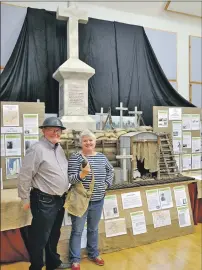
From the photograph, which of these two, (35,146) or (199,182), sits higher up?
(35,146)

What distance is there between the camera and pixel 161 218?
2426mm

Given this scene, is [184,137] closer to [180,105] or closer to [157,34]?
[180,105]

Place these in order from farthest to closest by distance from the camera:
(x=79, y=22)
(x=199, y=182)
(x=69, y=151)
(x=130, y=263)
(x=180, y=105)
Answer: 1. (x=180, y=105)
2. (x=79, y=22)
3. (x=199, y=182)
4. (x=69, y=151)
5. (x=130, y=263)

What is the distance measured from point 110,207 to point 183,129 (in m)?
1.62

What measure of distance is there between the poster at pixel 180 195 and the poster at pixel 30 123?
144cm

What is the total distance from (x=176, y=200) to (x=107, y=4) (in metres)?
2.46

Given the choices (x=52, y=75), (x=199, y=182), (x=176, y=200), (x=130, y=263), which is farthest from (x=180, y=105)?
(x=130, y=263)

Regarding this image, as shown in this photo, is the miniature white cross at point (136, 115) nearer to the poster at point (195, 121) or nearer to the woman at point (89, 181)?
the poster at point (195, 121)

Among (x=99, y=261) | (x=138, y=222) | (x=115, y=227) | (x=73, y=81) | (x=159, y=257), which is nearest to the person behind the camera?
(x=99, y=261)

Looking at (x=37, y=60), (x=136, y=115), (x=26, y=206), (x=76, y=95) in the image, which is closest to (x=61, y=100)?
(x=76, y=95)

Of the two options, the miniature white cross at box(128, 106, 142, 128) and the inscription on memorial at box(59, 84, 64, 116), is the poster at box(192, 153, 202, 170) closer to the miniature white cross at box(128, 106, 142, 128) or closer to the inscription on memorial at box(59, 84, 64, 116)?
the miniature white cross at box(128, 106, 142, 128)

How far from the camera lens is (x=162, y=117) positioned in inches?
126

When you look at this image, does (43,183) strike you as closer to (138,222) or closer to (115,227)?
(115,227)

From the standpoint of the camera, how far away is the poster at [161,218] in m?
2.40
